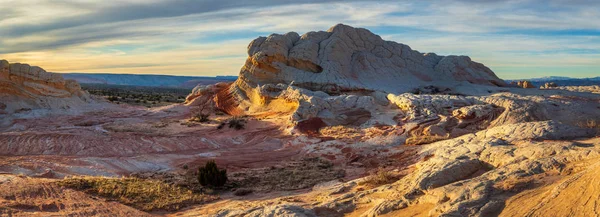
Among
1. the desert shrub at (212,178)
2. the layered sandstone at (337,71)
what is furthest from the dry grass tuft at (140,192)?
the layered sandstone at (337,71)

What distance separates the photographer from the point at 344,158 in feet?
57.8

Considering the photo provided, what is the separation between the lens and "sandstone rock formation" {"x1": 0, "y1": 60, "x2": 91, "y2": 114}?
2969 cm

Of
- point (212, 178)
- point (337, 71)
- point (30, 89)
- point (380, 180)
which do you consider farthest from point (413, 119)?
point (30, 89)

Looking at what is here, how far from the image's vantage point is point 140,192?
40.4ft

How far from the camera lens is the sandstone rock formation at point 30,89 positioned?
97.4ft

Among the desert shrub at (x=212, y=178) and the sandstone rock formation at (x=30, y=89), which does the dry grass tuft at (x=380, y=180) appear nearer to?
the desert shrub at (x=212, y=178)

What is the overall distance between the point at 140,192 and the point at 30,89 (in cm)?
2263

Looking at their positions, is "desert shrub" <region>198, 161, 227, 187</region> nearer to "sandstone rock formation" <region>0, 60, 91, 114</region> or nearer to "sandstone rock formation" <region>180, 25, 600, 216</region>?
"sandstone rock formation" <region>180, 25, 600, 216</region>

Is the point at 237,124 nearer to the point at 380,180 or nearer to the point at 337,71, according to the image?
the point at 337,71

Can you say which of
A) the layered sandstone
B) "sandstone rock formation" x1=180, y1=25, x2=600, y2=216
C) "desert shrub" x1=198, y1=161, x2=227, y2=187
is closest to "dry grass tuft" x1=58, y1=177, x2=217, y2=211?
"desert shrub" x1=198, y1=161, x2=227, y2=187

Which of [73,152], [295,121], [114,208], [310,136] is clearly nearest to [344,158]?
[310,136]

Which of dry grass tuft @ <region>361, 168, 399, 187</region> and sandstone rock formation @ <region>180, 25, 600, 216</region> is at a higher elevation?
sandstone rock formation @ <region>180, 25, 600, 216</region>

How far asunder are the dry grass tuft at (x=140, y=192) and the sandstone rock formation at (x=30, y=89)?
19.4 metres

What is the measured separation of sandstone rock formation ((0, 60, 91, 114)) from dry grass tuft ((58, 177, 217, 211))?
63.5 feet
